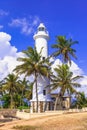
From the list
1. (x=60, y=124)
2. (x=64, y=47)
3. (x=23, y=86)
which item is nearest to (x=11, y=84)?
(x=23, y=86)

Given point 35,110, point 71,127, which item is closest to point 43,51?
point 35,110

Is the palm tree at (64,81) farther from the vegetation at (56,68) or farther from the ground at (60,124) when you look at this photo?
the ground at (60,124)

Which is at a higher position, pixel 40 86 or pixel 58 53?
pixel 58 53

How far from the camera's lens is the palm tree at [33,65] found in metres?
51.8

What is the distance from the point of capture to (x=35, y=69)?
171 feet

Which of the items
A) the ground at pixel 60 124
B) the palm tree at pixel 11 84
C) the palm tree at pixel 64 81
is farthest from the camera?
the palm tree at pixel 11 84

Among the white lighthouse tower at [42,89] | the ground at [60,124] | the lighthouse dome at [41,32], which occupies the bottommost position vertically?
the ground at [60,124]

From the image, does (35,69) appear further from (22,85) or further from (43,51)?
(22,85)

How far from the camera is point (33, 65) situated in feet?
172

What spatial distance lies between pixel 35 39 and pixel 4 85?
75.1 ft

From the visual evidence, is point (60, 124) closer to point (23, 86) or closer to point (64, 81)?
point (64, 81)

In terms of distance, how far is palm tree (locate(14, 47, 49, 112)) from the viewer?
2040 inches

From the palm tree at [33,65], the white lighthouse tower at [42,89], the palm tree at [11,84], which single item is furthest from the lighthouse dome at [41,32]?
the palm tree at [11,84]

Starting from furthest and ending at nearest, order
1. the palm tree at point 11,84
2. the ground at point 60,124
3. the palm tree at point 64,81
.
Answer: the palm tree at point 11,84
the palm tree at point 64,81
the ground at point 60,124
